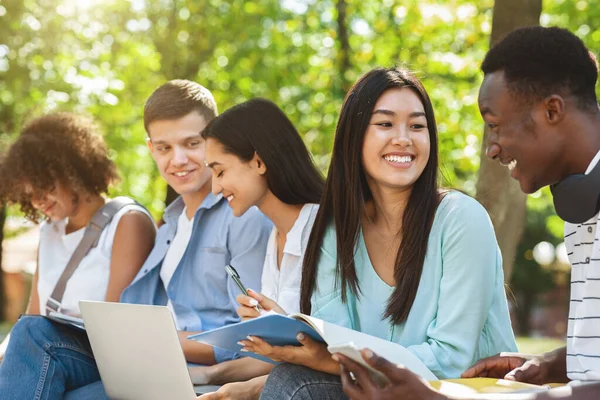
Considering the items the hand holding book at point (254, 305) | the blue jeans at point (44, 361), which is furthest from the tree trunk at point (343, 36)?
the hand holding book at point (254, 305)

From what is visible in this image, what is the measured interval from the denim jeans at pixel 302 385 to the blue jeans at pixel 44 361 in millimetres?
1180

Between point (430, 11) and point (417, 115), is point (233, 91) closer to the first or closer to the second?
point (430, 11)

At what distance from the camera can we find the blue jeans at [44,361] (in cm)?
338

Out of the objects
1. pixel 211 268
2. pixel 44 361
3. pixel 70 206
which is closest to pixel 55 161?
pixel 70 206

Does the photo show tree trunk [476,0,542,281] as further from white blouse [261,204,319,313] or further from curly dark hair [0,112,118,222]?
curly dark hair [0,112,118,222]

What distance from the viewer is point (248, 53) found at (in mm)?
9844

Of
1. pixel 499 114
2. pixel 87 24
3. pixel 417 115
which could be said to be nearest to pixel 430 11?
pixel 87 24

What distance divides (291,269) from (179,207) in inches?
38.7

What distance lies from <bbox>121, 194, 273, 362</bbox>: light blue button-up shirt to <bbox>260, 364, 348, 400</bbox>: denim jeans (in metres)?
1.16

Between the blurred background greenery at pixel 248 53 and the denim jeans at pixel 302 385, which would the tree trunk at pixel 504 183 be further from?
the blurred background greenery at pixel 248 53

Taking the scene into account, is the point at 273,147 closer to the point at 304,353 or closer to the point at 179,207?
the point at 179,207

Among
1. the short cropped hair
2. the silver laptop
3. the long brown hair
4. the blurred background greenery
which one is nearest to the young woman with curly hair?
the short cropped hair

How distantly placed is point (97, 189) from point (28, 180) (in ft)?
1.13

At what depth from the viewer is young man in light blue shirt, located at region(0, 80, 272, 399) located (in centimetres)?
347
